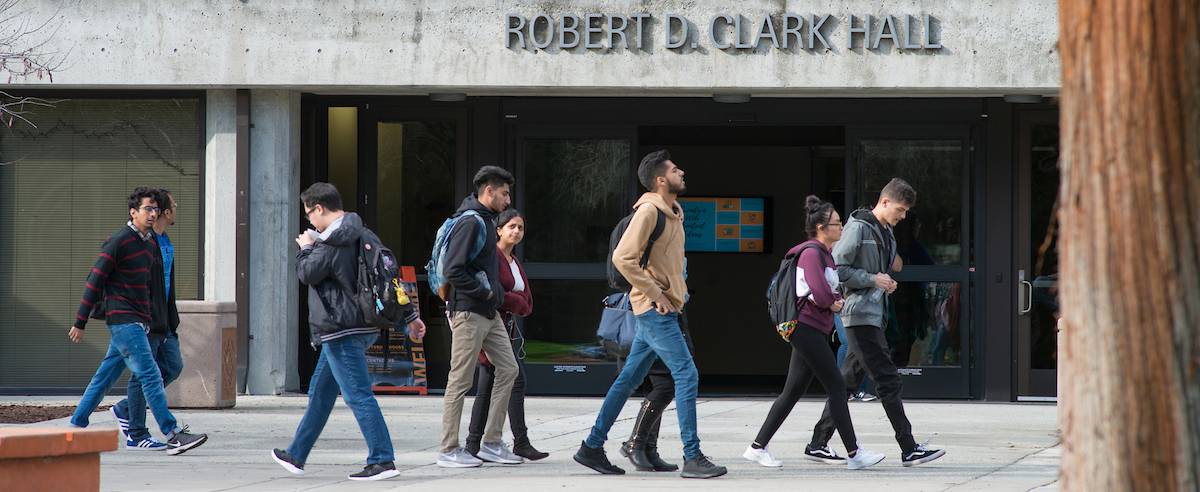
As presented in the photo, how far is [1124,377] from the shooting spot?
3.75 m

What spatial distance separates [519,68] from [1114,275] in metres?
9.81

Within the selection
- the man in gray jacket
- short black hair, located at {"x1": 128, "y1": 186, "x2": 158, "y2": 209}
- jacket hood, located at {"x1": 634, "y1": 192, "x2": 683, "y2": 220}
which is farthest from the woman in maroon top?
short black hair, located at {"x1": 128, "y1": 186, "x2": 158, "y2": 209}

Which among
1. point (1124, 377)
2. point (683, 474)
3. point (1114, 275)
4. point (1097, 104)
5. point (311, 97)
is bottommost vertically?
point (683, 474)

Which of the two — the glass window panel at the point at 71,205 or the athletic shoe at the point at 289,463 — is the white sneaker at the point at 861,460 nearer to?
the athletic shoe at the point at 289,463

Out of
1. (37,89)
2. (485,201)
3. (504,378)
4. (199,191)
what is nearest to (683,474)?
(504,378)

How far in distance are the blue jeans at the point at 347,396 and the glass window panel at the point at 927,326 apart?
21.9 feet

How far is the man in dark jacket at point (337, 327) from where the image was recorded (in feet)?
26.9

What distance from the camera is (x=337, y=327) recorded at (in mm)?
8180

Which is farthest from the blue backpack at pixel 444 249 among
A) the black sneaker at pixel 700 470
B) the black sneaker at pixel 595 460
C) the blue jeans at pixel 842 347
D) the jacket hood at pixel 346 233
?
the blue jeans at pixel 842 347

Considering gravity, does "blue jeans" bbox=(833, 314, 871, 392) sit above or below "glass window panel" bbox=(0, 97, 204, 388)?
below

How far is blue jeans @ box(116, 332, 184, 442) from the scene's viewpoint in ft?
32.1

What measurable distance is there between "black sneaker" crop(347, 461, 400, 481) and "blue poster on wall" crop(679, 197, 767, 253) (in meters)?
9.29

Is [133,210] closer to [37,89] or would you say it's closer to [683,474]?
[683,474]

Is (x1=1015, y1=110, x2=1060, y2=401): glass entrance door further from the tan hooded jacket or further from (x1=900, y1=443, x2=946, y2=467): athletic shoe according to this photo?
the tan hooded jacket
